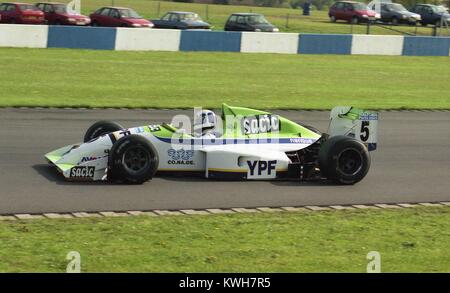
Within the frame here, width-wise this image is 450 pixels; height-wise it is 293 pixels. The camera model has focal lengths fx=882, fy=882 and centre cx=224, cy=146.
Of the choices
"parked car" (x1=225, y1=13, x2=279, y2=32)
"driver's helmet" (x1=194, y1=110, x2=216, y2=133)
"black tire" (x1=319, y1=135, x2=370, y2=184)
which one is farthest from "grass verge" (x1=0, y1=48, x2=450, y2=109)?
"parked car" (x1=225, y1=13, x2=279, y2=32)

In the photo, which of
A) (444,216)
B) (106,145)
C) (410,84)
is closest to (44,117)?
(106,145)

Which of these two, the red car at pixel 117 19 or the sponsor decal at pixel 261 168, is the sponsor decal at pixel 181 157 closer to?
the sponsor decal at pixel 261 168

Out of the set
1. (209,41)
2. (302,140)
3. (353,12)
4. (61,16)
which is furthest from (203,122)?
(353,12)

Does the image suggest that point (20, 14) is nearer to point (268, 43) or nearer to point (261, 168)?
Answer: point (268, 43)

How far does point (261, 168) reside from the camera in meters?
10.3

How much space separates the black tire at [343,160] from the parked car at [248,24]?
88.2 ft

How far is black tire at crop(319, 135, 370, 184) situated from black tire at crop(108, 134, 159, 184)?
1.98 metres

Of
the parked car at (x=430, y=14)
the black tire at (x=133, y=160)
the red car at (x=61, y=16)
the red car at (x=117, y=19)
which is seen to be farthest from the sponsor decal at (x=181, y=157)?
the parked car at (x=430, y=14)

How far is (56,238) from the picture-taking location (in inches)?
293

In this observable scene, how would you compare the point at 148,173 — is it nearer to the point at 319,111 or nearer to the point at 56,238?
the point at 56,238

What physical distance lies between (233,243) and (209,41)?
20907 mm

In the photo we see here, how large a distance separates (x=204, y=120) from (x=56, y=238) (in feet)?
10.9

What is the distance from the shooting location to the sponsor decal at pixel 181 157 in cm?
1016

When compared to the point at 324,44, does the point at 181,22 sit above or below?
above
